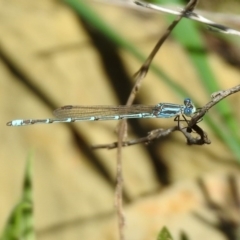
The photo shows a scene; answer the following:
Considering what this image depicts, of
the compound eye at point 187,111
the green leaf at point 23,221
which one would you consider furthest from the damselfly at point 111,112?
the green leaf at point 23,221

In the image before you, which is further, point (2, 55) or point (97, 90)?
point (97, 90)

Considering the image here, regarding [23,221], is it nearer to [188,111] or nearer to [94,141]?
[188,111]

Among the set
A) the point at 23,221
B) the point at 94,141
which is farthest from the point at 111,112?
the point at 94,141

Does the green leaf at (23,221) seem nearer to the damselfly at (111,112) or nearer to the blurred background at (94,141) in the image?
the damselfly at (111,112)

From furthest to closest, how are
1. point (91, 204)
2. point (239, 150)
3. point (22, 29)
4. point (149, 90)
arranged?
1. point (149, 90)
2. point (22, 29)
3. point (91, 204)
4. point (239, 150)

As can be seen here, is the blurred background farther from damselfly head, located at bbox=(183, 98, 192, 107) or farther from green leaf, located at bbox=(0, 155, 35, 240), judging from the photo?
green leaf, located at bbox=(0, 155, 35, 240)

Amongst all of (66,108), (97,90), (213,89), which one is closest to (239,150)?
(213,89)

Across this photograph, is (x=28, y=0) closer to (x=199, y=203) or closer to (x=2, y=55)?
(x=2, y=55)

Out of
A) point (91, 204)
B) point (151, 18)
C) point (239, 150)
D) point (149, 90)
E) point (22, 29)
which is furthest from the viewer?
point (151, 18)
